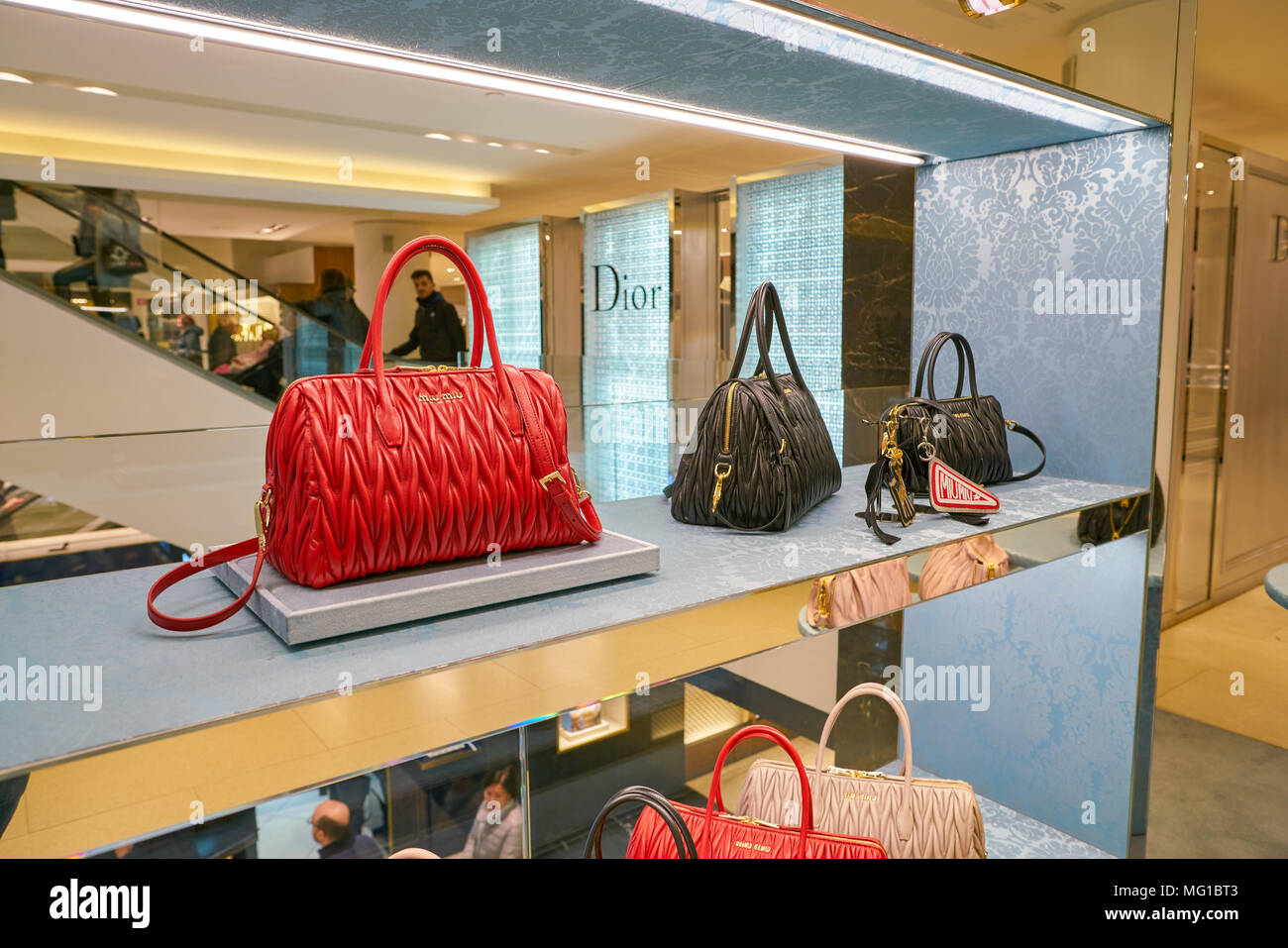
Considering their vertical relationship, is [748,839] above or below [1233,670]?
above

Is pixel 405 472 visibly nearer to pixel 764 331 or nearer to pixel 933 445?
pixel 764 331

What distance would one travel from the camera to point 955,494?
1.25 meters

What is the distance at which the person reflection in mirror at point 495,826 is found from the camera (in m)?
0.90

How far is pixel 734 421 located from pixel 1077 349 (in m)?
0.92

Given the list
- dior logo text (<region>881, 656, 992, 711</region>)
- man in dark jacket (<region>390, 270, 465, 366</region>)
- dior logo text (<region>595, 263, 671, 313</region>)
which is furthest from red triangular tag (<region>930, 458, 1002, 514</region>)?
man in dark jacket (<region>390, 270, 465, 366</region>)

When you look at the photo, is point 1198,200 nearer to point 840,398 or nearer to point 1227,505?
point 1227,505

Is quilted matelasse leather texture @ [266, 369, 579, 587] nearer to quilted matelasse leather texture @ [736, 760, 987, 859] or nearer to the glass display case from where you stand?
the glass display case

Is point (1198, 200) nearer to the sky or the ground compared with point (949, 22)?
nearer to the sky

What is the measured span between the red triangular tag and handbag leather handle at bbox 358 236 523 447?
71cm
